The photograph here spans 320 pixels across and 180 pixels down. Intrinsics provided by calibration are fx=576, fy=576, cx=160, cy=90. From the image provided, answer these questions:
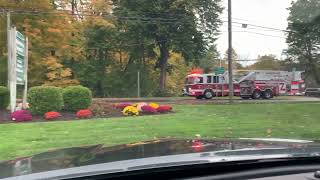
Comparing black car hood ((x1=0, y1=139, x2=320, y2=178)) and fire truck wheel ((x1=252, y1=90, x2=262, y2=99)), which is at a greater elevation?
black car hood ((x1=0, y1=139, x2=320, y2=178))

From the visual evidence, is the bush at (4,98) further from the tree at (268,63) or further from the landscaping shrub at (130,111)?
the tree at (268,63)

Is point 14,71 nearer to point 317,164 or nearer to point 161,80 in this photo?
point 317,164

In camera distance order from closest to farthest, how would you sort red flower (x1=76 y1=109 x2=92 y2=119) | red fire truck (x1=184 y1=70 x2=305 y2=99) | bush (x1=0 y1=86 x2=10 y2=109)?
red flower (x1=76 y1=109 x2=92 y2=119) < bush (x1=0 y1=86 x2=10 y2=109) < red fire truck (x1=184 y1=70 x2=305 y2=99)

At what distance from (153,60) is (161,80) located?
372 cm

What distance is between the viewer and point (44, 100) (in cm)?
2378

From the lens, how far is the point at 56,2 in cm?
4003

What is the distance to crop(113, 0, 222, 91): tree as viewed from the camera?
57.0 m

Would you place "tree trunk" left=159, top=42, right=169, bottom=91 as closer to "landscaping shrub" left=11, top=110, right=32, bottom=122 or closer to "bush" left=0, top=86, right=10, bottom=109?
"bush" left=0, top=86, right=10, bottom=109

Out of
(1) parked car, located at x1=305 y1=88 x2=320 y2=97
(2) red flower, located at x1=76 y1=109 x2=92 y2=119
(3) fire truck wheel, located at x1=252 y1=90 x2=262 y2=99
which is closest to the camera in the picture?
(2) red flower, located at x1=76 y1=109 x2=92 y2=119

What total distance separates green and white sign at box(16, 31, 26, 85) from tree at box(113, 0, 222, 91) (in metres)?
30.4

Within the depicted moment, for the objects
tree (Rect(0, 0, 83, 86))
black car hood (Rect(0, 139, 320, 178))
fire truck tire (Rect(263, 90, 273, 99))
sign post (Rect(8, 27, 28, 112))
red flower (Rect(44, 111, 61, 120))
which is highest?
tree (Rect(0, 0, 83, 86))

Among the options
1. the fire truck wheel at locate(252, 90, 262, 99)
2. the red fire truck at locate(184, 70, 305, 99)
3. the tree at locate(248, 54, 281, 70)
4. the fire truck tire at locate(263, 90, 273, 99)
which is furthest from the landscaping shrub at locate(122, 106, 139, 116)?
the tree at locate(248, 54, 281, 70)

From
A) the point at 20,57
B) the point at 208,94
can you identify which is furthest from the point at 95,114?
the point at 208,94

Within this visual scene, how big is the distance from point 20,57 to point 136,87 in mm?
38515
